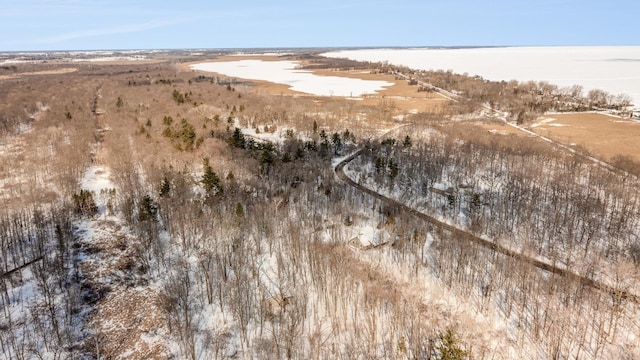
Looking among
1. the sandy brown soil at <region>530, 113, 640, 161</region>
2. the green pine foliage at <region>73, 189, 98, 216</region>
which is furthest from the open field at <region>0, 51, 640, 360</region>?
the sandy brown soil at <region>530, 113, 640, 161</region>

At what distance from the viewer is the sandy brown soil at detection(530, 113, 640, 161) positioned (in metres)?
36.1

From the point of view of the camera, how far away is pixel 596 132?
141ft

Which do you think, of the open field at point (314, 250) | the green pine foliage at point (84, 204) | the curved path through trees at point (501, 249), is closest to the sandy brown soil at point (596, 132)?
the open field at point (314, 250)

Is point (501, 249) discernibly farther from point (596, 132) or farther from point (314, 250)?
point (596, 132)

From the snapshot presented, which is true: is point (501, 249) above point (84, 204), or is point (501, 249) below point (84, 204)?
below

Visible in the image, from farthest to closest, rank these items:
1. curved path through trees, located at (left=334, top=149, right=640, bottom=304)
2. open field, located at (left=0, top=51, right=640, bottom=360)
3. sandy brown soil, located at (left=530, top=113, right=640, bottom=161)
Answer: sandy brown soil, located at (left=530, top=113, right=640, bottom=161) → curved path through trees, located at (left=334, top=149, right=640, bottom=304) → open field, located at (left=0, top=51, right=640, bottom=360)

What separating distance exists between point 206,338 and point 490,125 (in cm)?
4398

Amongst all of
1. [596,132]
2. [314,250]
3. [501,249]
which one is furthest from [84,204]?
[596,132]

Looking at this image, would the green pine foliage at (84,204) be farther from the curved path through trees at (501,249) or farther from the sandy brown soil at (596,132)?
the sandy brown soil at (596,132)

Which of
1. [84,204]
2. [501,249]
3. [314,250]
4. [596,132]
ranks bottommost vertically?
[501,249]

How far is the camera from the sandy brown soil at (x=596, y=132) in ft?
118

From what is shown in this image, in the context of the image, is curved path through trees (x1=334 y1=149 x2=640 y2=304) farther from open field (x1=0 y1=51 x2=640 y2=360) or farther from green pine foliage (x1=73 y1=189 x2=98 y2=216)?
green pine foliage (x1=73 y1=189 x2=98 y2=216)

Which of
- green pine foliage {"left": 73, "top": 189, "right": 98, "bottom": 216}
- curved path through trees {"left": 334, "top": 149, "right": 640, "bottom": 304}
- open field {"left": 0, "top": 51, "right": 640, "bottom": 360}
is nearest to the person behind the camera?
open field {"left": 0, "top": 51, "right": 640, "bottom": 360}

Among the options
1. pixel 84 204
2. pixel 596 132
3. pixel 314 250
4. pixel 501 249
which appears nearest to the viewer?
pixel 314 250
